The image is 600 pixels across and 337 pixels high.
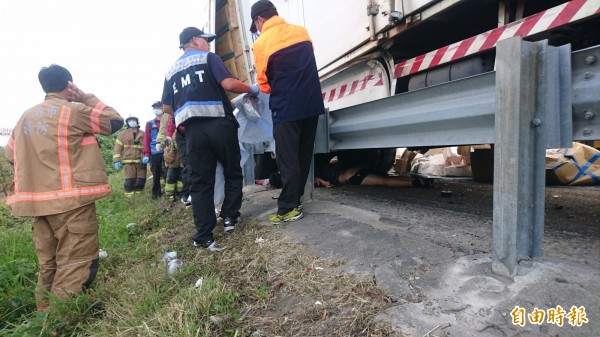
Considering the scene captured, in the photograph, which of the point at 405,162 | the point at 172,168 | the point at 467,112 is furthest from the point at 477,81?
the point at 172,168

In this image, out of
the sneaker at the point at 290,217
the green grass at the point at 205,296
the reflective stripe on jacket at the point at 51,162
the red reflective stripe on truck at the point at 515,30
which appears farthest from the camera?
Result: the sneaker at the point at 290,217

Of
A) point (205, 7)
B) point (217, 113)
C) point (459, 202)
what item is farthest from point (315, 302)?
point (205, 7)

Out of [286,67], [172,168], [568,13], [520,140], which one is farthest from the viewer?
[172,168]

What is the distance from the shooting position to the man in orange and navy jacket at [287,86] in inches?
105

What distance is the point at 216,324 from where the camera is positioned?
1558 millimetres

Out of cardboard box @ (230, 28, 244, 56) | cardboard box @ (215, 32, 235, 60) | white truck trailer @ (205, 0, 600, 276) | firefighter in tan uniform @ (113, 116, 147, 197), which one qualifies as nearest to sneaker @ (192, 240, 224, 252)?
white truck trailer @ (205, 0, 600, 276)

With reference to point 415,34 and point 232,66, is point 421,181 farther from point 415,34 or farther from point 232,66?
point 232,66

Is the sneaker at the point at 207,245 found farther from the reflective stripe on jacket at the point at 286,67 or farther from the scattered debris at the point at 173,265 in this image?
the reflective stripe on jacket at the point at 286,67

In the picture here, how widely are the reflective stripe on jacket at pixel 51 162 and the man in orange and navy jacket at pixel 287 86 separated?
1403 millimetres

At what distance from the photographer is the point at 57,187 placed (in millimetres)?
2307

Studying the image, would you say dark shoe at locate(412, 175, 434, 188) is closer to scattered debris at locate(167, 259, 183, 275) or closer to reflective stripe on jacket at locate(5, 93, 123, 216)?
scattered debris at locate(167, 259, 183, 275)

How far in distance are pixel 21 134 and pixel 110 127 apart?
55 cm

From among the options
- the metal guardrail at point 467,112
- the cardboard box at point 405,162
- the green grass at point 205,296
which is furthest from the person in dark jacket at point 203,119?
the cardboard box at point 405,162

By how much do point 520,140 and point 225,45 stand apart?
226 inches
